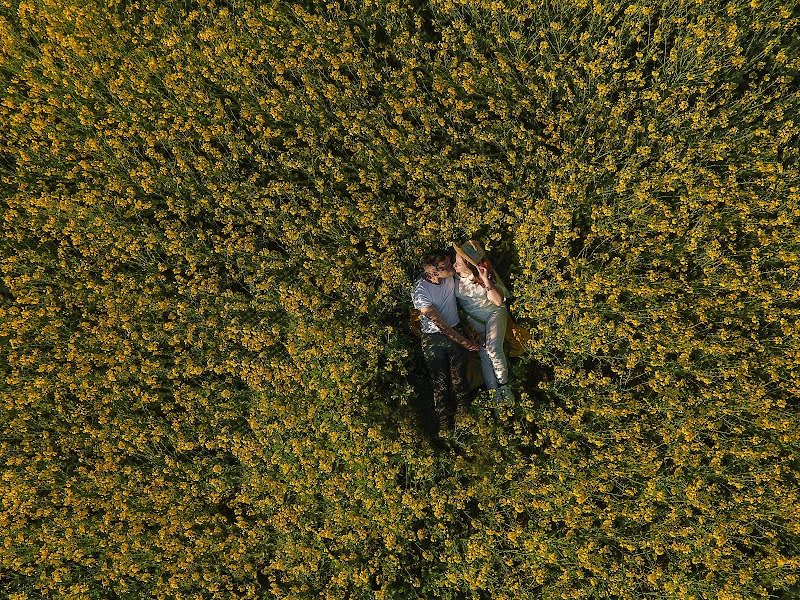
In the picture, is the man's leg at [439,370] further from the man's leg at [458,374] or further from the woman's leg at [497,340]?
the woman's leg at [497,340]

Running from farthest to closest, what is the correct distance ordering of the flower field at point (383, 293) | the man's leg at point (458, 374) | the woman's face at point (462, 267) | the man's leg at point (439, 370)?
the man's leg at point (458, 374)
the man's leg at point (439, 370)
the woman's face at point (462, 267)
the flower field at point (383, 293)

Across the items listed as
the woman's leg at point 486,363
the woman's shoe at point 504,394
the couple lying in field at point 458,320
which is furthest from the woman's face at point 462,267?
the woman's shoe at point 504,394

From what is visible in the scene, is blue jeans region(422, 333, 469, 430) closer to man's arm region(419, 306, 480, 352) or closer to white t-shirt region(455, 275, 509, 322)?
man's arm region(419, 306, 480, 352)

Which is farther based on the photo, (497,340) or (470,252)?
(497,340)

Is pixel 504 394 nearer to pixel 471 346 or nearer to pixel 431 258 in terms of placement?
pixel 471 346

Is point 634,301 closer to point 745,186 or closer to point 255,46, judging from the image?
point 745,186

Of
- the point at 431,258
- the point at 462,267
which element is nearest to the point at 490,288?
the point at 462,267

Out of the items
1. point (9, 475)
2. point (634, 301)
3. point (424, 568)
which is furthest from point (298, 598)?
point (634, 301)
